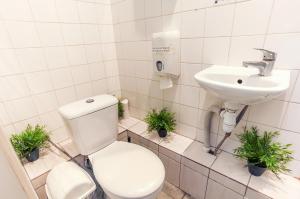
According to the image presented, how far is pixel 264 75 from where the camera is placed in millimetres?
850

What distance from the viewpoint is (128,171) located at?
986 mm

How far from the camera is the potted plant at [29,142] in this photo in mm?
1129

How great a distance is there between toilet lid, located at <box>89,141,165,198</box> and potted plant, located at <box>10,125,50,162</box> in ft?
1.34

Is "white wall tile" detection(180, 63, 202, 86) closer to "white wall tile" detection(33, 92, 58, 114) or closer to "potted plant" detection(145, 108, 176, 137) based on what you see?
"potted plant" detection(145, 108, 176, 137)

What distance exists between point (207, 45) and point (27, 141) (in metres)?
1.41

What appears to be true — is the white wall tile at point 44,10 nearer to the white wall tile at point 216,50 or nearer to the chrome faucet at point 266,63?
the white wall tile at point 216,50

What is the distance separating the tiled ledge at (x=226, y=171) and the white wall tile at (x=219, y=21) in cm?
84

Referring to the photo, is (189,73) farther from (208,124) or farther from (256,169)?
(256,169)

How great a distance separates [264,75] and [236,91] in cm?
23

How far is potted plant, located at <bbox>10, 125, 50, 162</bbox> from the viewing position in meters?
1.13

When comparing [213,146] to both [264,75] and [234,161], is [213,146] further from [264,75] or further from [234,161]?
[264,75]

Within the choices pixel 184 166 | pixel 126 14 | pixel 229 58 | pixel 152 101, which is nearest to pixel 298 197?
pixel 184 166

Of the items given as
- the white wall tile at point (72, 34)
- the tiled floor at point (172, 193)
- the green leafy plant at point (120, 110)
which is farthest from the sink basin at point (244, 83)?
the white wall tile at point (72, 34)

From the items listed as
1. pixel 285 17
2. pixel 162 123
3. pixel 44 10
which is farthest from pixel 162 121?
pixel 44 10
